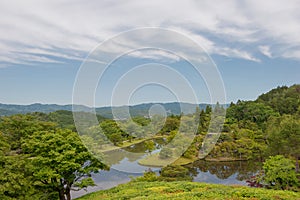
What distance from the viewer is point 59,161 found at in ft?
34.2

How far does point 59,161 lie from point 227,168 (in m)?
16.2

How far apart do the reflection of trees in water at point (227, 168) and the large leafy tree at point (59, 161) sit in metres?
11.6

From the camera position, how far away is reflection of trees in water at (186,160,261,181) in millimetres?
20844

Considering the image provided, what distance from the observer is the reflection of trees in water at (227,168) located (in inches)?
821

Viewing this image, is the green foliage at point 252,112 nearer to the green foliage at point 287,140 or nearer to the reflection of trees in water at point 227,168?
the reflection of trees in water at point 227,168

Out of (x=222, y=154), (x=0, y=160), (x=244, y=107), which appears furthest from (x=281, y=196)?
(x=244, y=107)

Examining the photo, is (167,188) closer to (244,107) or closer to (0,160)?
(0,160)

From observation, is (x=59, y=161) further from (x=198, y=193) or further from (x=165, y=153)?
(x=198, y=193)

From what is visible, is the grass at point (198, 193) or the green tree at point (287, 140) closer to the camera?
the grass at point (198, 193)

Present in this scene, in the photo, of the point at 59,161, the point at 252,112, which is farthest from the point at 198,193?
the point at 252,112

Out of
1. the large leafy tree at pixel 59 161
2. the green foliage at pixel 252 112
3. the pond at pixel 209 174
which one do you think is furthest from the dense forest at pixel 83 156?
the green foliage at pixel 252 112

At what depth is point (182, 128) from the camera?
38.9ft

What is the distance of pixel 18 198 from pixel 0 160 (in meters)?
1.47

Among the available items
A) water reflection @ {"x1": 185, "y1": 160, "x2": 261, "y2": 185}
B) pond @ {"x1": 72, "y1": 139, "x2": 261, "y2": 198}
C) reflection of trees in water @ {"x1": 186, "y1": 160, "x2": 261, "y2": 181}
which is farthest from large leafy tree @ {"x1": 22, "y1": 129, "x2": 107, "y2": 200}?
→ reflection of trees in water @ {"x1": 186, "y1": 160, "x2": 261, "y2": 181}
